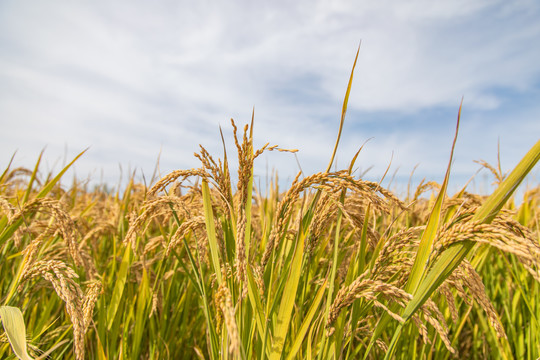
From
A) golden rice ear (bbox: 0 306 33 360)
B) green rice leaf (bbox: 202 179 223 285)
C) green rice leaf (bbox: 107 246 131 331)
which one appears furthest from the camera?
green rice leaf (bbox: 107 246 131 331)

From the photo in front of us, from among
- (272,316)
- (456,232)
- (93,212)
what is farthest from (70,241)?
(93,212)

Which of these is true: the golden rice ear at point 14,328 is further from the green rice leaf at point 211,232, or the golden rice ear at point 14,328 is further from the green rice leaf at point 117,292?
the green rice leaf at point 117,292

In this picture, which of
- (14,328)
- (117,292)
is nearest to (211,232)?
(14,328)

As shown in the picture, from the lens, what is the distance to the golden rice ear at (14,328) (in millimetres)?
1140

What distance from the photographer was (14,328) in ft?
4.02

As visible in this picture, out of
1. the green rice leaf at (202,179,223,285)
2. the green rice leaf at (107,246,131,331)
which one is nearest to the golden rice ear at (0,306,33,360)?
the green rice leaf at (202,179,223,285)

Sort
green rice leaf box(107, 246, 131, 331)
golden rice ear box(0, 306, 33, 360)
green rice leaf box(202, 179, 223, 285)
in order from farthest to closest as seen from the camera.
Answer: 1. green rice leaf box(107, 246, 131, 331)
2. green rice leaf box(202, 179, 223, 285)
3. golden rice ear box(0, 306, 33, 360)

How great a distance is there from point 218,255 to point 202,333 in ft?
5.40

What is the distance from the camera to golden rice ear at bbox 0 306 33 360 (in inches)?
44.9

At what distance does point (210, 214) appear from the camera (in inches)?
51.4

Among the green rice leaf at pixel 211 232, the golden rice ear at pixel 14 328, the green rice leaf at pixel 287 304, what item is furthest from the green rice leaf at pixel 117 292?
the green rice leaf at pixel 287 304

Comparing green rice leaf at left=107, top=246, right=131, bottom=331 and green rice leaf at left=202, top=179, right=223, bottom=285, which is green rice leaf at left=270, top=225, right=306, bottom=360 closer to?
green rice leaf at left=202, top=179, right=223, bottom=285

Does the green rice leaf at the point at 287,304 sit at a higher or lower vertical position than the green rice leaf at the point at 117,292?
higher

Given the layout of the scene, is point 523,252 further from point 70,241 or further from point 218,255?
point 70,241
